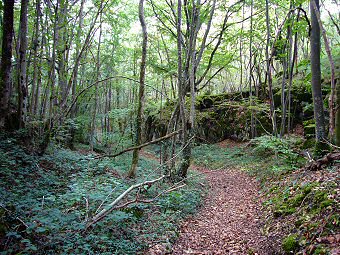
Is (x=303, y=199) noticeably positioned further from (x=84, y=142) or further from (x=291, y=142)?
(x=84, y=142)

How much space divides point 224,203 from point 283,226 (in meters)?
2.91

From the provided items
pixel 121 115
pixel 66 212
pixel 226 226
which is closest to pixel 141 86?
pixel 66 212

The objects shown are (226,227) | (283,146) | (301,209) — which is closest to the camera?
(301,209)

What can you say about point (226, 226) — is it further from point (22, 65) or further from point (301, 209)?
point (22, 65)

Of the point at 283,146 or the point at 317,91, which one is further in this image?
the point at 283,146

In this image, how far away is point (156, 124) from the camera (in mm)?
21359

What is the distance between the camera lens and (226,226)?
5.48 m

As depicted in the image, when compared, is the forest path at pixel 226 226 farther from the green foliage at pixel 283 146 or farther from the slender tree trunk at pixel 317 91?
the slender tree trunk at pixel 317 91

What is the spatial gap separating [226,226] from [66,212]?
3.53 meters

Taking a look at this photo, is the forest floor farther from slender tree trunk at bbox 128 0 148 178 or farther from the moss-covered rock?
slender tree trunk at bbox 128 0 148 178

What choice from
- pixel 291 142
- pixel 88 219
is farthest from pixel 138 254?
pixel 291 142

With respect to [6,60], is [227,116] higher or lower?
lower

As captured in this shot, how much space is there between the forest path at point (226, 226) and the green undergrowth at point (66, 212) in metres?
0.33

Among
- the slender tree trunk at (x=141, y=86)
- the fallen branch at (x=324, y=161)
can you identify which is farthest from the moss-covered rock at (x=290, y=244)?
the slender tree trunk at (x=141, y=86)
